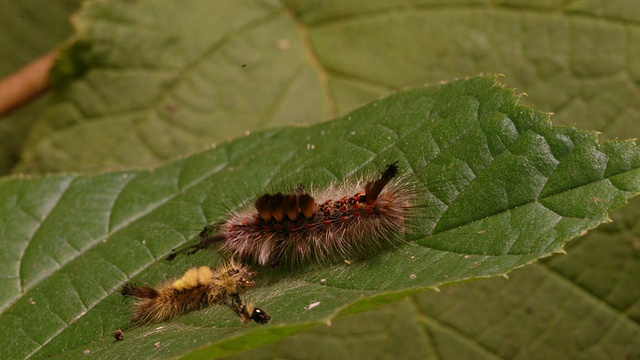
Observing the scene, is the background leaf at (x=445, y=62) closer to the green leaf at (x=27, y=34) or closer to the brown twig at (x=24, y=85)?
the brown twig at (x=24, y=85)

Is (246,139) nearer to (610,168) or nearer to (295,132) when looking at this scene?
(295,132)

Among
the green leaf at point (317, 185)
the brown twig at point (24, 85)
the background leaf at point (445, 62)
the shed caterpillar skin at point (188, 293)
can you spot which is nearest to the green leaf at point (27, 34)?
A: the background leaf at point (445, 62)

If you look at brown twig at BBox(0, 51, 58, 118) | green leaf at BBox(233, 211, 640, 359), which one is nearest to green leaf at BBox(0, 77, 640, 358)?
brown twig at BBox(0, 51, 58, 118)

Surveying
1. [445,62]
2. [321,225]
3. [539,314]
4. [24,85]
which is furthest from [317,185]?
[24,85]

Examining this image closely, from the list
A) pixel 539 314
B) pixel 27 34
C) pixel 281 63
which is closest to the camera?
pixel 539 314

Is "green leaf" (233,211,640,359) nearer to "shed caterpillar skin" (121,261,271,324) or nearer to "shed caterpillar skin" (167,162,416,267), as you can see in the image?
"shed caterpillar skin" (167,162,416,267)

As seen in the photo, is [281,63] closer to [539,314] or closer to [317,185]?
[317,185]
